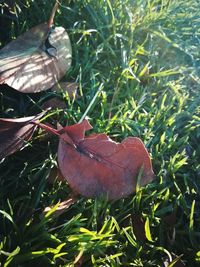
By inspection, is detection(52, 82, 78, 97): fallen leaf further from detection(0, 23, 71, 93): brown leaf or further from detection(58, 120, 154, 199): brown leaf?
detection(58, 120, 154, 199): brown leaf

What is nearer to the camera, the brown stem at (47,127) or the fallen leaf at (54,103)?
the brown stem at (47,127)

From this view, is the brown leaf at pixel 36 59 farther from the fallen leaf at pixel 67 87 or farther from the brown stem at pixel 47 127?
the brown stem at pixel 47 127

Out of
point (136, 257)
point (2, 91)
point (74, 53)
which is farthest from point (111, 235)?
point (74, 53)

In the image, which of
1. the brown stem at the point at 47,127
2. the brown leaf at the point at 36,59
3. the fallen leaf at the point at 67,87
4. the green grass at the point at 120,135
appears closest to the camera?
the green grass at the point at 120,135

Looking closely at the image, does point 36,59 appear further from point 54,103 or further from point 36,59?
point 54,103

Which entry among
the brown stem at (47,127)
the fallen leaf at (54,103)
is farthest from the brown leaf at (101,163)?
the fallen leaf at (54,103)

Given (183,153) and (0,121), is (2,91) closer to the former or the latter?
(0,121)

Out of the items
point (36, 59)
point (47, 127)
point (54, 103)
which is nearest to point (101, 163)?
point (47, 127)
